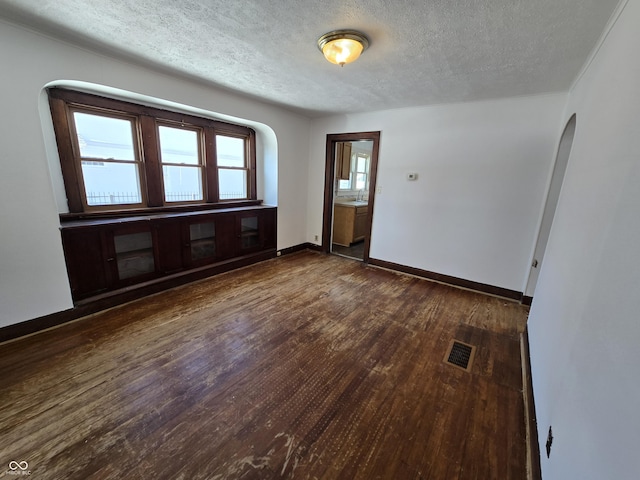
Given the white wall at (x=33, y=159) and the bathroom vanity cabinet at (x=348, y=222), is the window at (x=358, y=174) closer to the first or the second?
the bathroom vanity cabinet at (x=348, y=222)

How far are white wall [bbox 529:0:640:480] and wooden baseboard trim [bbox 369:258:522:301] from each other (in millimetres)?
1605

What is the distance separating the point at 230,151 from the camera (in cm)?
407

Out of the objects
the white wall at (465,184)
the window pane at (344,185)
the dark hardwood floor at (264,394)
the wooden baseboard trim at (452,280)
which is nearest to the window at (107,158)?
the dark hardwood floor at (264,394)

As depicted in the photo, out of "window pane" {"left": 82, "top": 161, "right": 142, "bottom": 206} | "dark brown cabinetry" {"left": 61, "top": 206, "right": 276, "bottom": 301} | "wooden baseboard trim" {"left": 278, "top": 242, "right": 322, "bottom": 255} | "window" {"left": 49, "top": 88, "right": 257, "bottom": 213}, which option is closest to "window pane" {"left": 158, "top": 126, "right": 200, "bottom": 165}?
"window" {"left": 49, "top": 88, "right": 257, "bottom": 213}

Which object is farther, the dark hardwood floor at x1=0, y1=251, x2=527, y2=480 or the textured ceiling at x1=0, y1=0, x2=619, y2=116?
the textured ceiling at x1=0, y1=0, x2=619, y2=116

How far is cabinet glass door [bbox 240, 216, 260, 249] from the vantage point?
4.07 m

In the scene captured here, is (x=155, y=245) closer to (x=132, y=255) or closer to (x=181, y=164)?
(x=132, y=255)

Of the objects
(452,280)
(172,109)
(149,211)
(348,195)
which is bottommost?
(452,280)

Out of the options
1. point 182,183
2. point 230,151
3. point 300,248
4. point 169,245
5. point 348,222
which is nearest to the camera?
point 169,245

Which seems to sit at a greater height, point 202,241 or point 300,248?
point 202,241

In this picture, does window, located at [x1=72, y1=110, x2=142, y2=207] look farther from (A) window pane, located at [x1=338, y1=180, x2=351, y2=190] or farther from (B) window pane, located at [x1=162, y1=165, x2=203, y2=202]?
(A) window pane, located at [x1=338, y1=180, x2=351, y2=190]

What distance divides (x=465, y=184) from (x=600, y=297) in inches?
108

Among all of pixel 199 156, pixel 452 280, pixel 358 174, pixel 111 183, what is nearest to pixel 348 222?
pixel 358 174

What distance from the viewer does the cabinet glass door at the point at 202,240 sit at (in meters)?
3.48
